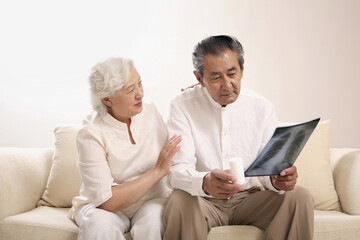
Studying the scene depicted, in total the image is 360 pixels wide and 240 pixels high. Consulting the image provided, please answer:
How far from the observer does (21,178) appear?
2316mm

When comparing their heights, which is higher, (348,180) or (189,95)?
(189,95)

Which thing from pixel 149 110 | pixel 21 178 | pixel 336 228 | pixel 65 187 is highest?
pixel 149 110

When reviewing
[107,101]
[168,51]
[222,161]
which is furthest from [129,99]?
[168,51]

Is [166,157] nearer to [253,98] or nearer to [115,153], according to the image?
[115,153]

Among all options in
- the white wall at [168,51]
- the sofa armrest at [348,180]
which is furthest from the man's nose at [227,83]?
the white wall at [168,51]

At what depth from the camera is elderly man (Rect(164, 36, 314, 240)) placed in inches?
66.3

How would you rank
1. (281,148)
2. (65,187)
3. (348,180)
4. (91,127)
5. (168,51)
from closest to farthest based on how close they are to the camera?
(281,148) → (91,127) → (348,180) → (65,187) → (168,51)

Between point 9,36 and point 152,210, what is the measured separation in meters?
2.32

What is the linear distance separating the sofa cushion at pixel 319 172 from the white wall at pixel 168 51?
1.96 ft

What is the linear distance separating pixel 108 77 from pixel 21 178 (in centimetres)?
86

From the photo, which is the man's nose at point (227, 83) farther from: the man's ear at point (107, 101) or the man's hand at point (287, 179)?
the man's ear at point (107, 101)

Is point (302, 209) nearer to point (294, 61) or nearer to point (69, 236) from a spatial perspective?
point (69, 236)

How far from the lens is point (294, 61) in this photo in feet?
9.97

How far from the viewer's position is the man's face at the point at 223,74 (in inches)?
72.9
